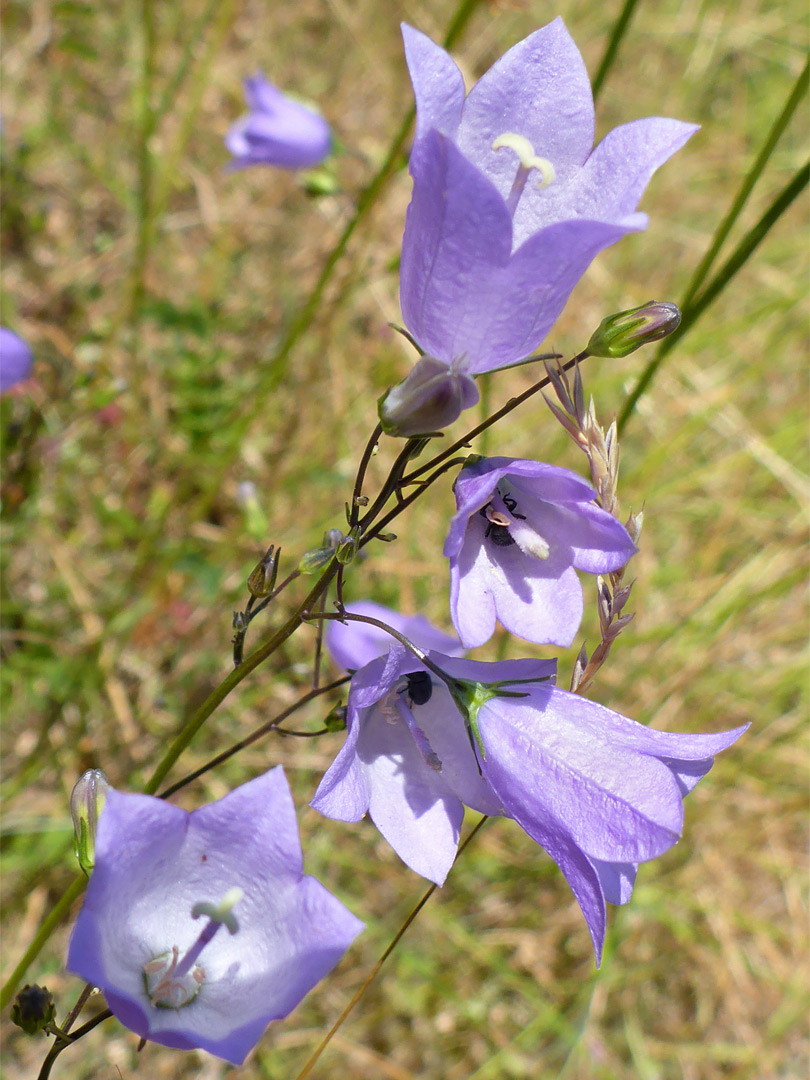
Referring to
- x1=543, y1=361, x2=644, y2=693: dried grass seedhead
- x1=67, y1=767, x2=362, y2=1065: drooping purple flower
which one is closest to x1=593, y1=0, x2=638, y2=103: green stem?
x1=543, y1=361, x2=644, y2=693: dried grass seedhead

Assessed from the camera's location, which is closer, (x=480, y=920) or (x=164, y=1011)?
(x=164, y=1011)

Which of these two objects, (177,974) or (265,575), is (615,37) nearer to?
(265,575)

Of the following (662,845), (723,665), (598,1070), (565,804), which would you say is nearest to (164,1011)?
(565,804)

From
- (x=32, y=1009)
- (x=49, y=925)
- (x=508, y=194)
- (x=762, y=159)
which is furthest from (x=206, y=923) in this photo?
(x=762, y=159)

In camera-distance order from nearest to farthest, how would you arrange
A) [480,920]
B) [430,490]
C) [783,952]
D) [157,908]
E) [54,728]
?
[157,908], [54,728], [480,920], [783,952], [430,490]

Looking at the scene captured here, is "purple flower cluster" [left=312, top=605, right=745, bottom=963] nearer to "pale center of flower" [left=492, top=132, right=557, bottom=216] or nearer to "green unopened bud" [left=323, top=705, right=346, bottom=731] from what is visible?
"green unopened bud" [left=323, top=705, right=346, bottom=731]

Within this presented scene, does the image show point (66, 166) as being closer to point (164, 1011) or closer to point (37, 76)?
point (37, 76)
